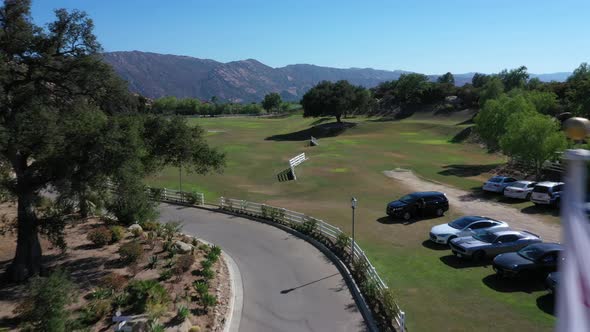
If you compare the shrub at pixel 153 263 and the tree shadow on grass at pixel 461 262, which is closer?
the shrub at pixel 153 263

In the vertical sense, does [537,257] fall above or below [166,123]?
below

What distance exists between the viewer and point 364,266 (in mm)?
16656

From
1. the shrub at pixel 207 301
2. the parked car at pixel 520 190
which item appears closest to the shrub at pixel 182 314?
the shrub at pixel 207 301

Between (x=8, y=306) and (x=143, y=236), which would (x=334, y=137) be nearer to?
(x=143, y=236)

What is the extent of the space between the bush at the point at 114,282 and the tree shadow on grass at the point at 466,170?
32781 millimetres

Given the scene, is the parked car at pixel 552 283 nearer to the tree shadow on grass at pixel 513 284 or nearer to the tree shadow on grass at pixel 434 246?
the tree shadow on grass at pixel 513 284

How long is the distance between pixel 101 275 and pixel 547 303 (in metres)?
15.8

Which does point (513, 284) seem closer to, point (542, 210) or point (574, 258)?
point (542, 210)

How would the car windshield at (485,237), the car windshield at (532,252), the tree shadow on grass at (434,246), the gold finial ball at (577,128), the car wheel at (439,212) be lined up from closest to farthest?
the gold finial ball at (577,128)
the car windshield at (532,252)
the car windshield at (485,237)
the tree shadow on grass at (434,246)
the car wheel at (439,212)

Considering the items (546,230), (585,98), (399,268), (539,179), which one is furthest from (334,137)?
(399,268)

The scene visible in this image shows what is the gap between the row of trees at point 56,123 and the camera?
15.0 meters

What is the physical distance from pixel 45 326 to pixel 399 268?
12.6m

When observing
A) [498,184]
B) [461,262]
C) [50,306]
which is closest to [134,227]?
[50,306]

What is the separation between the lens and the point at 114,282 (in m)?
15.9
